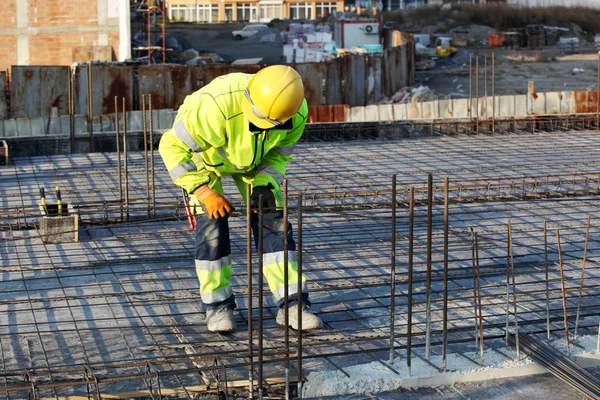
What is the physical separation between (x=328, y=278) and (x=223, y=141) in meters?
1.49

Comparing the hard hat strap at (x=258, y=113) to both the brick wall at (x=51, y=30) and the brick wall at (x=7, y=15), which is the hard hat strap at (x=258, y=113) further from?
the brick wall at (x=7, y=15)

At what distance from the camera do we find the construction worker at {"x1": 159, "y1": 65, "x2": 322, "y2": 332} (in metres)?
4.77

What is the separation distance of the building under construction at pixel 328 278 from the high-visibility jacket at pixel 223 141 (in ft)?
1.35

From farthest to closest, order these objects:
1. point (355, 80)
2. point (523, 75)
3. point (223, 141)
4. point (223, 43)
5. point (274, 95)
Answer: point (223, 43) → point (523, 75) → point (355, 80) → point (223, 141) → point (274, 95)

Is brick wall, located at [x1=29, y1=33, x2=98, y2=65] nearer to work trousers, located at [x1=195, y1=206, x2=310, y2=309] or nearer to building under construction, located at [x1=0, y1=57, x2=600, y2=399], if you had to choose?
building under construction, located at [x1=0, y1=57, x2=600, y2=399]

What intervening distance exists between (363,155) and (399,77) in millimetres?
12922

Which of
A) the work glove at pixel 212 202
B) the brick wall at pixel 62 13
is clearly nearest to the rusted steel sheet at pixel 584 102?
the work glove at pixel 212 202

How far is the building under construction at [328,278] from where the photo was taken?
4297 mm

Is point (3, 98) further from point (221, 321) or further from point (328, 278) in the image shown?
point (221, 321)

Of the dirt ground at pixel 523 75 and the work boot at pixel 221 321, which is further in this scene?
the dirt ground at pixel 523 75

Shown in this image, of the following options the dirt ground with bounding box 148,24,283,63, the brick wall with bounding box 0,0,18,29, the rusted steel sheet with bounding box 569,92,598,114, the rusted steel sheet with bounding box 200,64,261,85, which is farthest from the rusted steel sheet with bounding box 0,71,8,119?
the dirt ground with bounding box 148,24,283,63

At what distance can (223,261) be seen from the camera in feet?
16.6

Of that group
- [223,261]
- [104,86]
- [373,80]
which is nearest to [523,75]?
[373,80]

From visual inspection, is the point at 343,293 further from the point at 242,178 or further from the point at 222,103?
the point at 222,103
